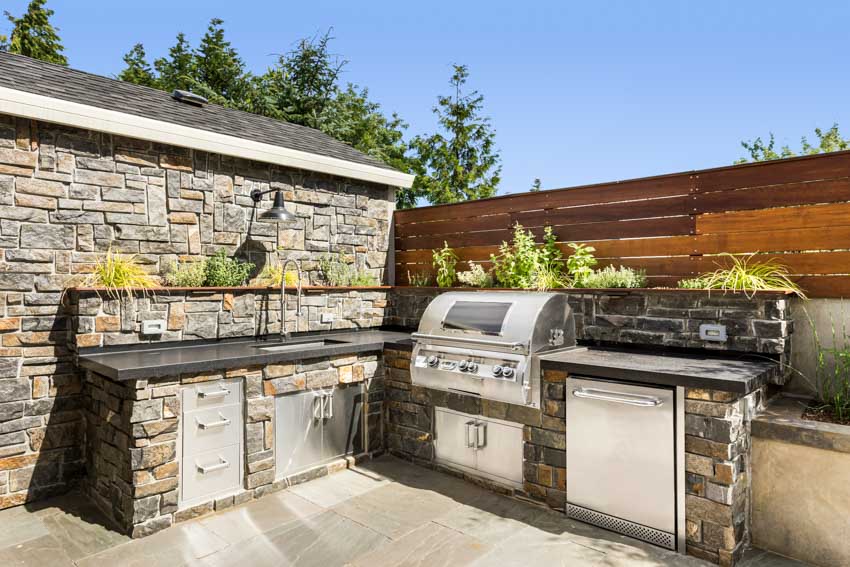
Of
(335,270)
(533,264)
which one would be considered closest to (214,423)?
(335,270)

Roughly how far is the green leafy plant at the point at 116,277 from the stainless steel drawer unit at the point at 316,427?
→ 1.33 metres

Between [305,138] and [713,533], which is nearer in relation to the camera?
[713,533]

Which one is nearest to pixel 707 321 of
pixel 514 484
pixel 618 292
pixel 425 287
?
pixel 618 292

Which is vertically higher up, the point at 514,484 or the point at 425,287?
the point at 425,287

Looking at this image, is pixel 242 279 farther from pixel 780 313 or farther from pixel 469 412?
pixel 780 313

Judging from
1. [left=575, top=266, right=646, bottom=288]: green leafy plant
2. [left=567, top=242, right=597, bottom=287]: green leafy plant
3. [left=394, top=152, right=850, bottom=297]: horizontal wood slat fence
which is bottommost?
[left=575, top=266, right=646, bottom=288]: green leafy plant

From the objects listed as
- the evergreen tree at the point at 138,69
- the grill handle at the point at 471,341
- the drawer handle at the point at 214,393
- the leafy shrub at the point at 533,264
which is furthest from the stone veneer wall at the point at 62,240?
the evergreen tree at the point at 138,69

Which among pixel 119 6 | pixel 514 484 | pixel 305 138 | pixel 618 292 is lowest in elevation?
pixel 514 484

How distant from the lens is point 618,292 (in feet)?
12.3

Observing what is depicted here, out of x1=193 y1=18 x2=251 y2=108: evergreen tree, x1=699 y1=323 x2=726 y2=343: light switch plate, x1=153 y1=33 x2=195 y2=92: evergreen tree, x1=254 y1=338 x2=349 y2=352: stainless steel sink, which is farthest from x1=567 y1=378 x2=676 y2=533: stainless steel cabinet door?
x1=153 y1=33 x2=195 y2=92: evergreen tree

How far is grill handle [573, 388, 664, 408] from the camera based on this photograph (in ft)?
9.18

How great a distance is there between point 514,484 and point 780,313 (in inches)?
80.4

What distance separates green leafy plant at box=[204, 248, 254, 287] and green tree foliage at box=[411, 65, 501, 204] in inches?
331

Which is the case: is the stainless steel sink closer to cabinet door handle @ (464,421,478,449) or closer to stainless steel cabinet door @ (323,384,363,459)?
stainless steel cabinet door @ (323,384,363,459)
